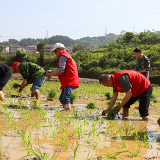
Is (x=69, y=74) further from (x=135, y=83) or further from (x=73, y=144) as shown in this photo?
(x=73, y=144)

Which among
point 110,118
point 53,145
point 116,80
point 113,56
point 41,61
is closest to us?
point 53,145

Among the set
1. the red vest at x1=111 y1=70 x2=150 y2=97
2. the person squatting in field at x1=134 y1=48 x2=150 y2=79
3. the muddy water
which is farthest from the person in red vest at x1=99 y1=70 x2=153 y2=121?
the person squatting in field at x1=134 y1=48 x2=150 y2=79

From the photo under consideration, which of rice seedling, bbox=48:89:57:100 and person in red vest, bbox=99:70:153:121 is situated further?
rice seedling, bbox=48:89:57:100

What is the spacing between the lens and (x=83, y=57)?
1245 inches

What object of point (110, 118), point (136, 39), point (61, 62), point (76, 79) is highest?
point (136, 39)

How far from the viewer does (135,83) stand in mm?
4699

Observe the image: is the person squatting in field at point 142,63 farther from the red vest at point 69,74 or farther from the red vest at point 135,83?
the red vest at point 69,74

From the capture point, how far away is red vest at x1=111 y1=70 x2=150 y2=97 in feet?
14.7

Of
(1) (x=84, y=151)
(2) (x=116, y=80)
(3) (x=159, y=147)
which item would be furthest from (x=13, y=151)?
(2) (x=116, y=80)

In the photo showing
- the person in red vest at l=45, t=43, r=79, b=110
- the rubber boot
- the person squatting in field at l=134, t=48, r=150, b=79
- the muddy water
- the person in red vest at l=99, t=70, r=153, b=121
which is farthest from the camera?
the person squatting in field at l=134, t=48, r=150, b=79

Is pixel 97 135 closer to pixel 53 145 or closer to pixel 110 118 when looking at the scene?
pixel 53 145

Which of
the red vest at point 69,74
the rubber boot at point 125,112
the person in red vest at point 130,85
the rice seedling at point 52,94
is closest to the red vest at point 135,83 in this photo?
the person in red vest at point 130,85

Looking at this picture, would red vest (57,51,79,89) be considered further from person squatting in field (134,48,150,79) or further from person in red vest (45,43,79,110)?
person squatting in field (134,48,150,79)

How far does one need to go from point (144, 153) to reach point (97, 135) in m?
0.84
